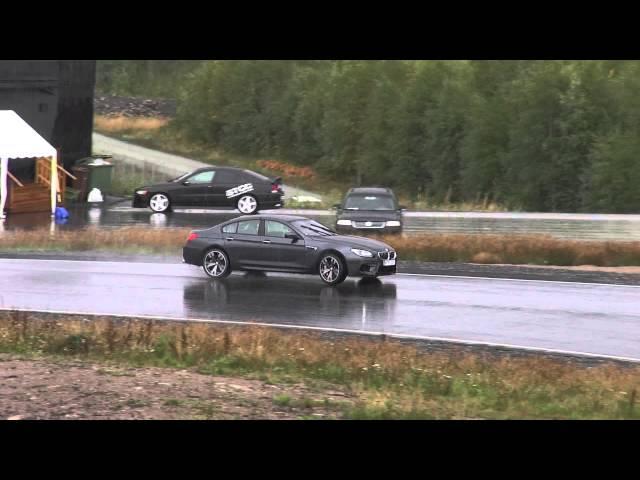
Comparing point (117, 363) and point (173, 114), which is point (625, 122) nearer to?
point (117, 363)

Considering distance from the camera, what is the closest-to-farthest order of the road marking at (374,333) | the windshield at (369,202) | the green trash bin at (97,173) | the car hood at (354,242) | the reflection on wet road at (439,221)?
the road marking at (374,333)
the car hood at (354,242)
the windshield at (369,202)
the reflection on wet road at (439,221)
the green trash bin at (97,173)

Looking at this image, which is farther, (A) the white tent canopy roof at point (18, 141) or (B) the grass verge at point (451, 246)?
(A) the white tent canopy roof at point (18, 141)

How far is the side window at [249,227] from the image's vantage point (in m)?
23.0

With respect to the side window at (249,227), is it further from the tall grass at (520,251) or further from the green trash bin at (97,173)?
the green trash bin at (97,173)

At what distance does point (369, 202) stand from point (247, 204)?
7267mm

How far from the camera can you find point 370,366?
1414 cm

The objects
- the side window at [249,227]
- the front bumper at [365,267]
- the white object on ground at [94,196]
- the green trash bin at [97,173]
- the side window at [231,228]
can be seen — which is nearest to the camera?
the front bumper at [365,267]

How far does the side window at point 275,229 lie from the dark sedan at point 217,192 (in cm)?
1320

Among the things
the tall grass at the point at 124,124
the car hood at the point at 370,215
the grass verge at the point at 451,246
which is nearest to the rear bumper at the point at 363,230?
the car hood at the point at 370,215

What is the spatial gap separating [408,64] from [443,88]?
6100mm

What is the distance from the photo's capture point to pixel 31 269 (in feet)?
79.9

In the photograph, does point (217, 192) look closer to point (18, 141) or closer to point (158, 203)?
point (158, 203)

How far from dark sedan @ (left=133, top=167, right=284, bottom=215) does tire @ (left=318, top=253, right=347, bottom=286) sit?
562 inches

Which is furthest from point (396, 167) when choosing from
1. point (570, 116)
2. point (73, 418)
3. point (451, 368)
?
point (73, 418)
